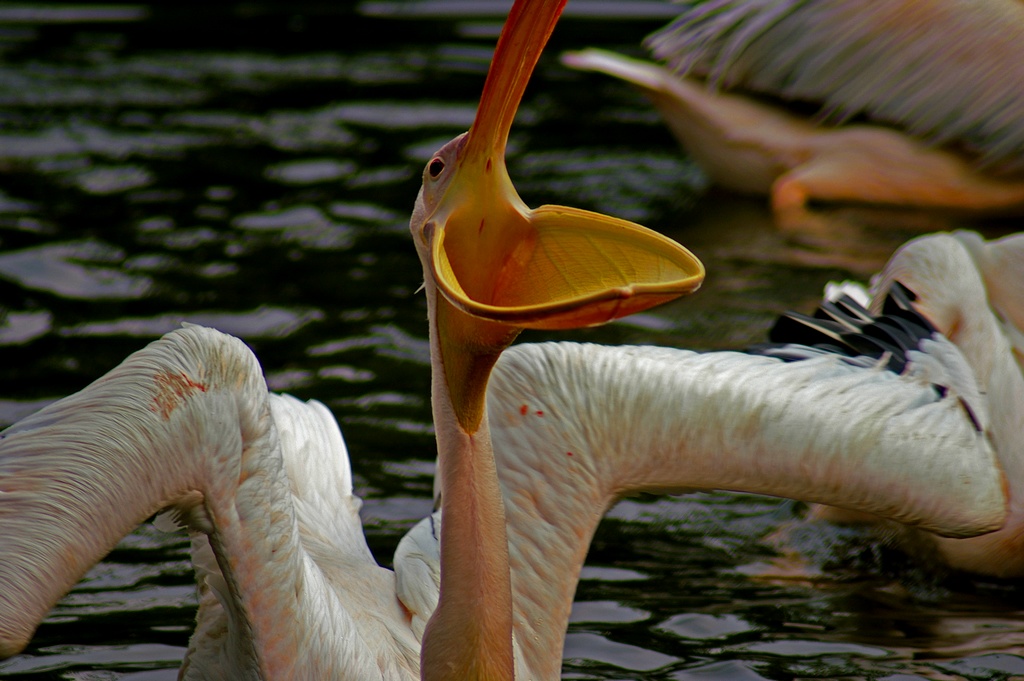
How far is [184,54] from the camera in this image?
7.50 m

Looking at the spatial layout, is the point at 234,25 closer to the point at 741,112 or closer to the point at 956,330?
the point at 741,112

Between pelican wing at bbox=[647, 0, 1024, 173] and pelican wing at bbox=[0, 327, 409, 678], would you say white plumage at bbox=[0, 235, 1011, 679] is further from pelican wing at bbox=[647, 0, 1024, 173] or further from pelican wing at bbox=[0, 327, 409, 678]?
pelican wing at bbox=[647, 0, 1024, 173]

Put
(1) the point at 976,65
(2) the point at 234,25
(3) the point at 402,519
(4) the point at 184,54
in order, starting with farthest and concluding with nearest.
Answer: (2) the point at 234,25 < (4) the point at 184,54 < (1) the point at 976,65 < (3) the point at 402,519

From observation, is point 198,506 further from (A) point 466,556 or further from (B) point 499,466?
(B) point 499,466

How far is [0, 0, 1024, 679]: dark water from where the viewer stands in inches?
129

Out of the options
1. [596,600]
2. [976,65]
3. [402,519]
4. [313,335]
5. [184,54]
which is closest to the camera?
[596,600]

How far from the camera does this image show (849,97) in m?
5.86

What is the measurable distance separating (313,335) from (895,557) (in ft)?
6.65

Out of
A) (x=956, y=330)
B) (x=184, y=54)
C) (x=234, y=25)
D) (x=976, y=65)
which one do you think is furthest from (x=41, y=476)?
(x=234, y=25)

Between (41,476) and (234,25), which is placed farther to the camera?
(234,25)

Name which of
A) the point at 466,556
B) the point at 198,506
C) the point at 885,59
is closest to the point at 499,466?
the point at 466,556

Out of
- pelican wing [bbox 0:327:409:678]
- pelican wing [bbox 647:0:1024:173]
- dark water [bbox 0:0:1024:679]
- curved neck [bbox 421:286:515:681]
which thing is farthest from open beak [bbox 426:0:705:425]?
pelican wing [bbox 647:0:1024:173]

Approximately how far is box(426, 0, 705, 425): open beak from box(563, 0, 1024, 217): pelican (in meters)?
3.64

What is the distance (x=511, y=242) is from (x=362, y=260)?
3.12 metres
